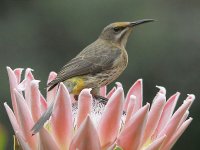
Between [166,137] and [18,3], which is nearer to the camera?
[166,137]

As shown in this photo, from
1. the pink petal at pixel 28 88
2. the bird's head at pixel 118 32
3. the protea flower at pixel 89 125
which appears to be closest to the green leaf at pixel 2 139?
the protea flower at pixel 89 125

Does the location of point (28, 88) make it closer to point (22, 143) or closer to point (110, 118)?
point (22, 143)

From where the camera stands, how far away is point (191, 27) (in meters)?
10.2

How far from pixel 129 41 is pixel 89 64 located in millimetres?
6266

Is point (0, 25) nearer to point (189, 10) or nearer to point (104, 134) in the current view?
point (189, 10)

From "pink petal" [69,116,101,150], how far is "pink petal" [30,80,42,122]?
0.27 metres

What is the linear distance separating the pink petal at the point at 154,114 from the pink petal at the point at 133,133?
0.14 meters

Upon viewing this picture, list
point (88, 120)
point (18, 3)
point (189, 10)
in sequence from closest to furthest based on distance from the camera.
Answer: point (88, 120)
point (189, 10)
point (18, 3)

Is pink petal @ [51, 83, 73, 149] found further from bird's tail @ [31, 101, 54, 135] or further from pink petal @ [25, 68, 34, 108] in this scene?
pink petal @ [25, 68, 34, 108]

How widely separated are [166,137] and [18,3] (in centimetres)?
956

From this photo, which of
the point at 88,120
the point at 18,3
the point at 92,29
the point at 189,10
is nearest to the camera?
the point at 88,120

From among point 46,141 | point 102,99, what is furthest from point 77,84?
point 46,141

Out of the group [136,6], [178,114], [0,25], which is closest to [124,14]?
[136,6]

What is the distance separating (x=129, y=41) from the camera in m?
9.96
